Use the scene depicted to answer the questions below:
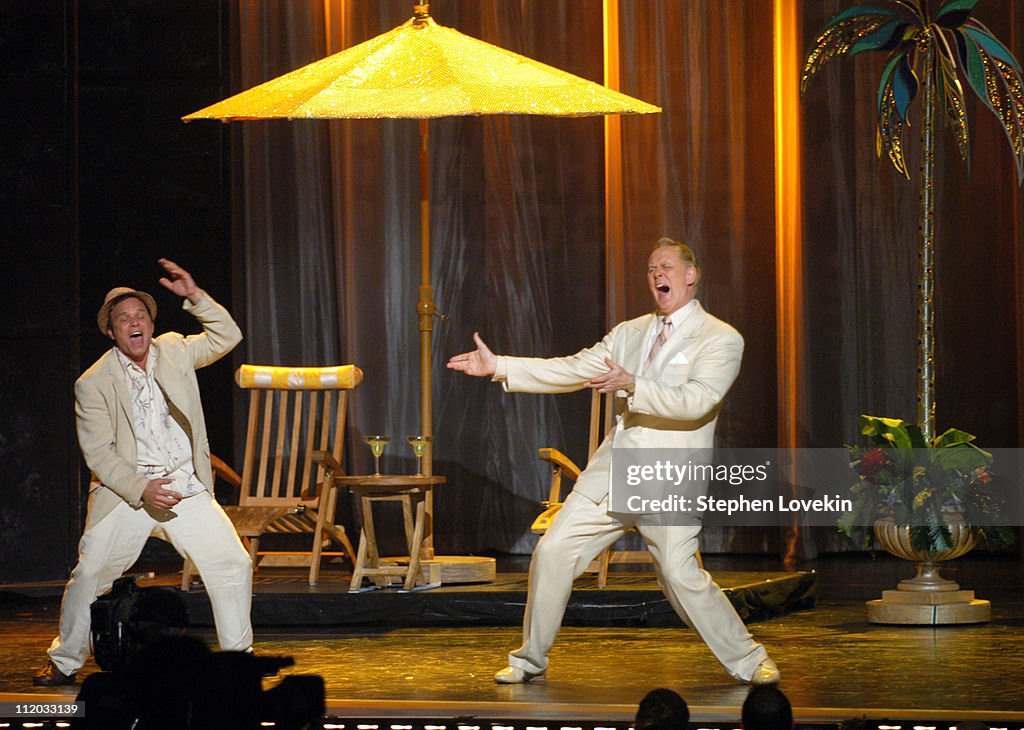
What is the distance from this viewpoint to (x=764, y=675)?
4.89m

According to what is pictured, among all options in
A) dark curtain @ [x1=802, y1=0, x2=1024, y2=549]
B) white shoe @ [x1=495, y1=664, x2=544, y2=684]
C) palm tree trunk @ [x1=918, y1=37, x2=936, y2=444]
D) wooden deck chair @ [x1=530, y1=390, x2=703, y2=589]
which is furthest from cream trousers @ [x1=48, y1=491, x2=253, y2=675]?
dark curtain @ [x1=802, y1=0, x2=1024, y2=549]

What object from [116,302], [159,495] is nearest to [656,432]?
[159,495]

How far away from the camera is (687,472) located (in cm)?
494

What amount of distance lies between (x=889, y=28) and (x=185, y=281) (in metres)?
3.00

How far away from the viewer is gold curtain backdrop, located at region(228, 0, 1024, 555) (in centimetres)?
821

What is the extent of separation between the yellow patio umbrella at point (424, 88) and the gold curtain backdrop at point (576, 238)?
1.76 metres

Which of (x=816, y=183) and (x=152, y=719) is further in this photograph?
(x=816, y=183)

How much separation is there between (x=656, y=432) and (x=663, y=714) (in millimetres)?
2677

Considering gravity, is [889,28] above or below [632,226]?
above

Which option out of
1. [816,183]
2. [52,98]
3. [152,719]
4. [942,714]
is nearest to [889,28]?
[816,183]

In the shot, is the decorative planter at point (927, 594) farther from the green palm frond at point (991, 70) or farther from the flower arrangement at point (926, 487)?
the green palm frond at point (991, 70)

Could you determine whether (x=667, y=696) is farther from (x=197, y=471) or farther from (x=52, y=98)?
(x=52, y=98)

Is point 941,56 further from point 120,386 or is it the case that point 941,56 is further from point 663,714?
point 663,714

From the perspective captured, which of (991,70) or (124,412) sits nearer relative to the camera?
(124,412)
